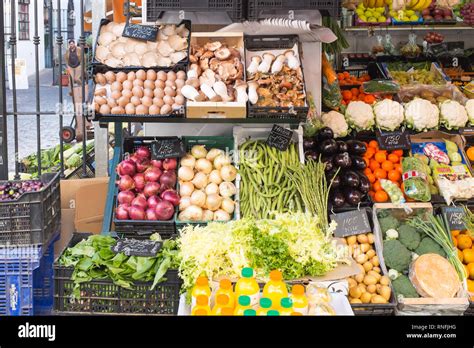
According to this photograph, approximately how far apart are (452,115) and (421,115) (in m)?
0.28

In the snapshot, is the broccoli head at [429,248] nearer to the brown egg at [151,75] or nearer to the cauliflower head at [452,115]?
the cauliflower head at [452,115]

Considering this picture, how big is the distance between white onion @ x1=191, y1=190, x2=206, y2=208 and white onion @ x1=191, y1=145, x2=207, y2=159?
0.33 meters

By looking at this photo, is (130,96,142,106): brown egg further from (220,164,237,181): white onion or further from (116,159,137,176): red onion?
(220,164,237,181): white onion

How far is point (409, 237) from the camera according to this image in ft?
13.7

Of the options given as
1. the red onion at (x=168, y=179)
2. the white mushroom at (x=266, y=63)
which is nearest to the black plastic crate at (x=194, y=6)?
the white mushroom at (x=266, y=63)

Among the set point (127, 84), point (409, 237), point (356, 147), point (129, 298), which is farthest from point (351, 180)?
point (129, 298)

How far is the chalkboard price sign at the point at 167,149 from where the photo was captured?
439 centimetres

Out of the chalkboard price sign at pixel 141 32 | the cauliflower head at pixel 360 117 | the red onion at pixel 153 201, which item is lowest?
the red onion at pixel 153 201

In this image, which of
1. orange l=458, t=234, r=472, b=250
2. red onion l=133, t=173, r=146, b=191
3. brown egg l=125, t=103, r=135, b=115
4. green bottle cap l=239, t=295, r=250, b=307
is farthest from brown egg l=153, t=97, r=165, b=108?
orange l=458, t=234, r=472, b=250

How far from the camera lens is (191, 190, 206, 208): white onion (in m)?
4.17

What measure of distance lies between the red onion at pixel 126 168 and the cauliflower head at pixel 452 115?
8.03 ft

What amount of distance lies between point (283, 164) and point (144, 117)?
976 millimetres
